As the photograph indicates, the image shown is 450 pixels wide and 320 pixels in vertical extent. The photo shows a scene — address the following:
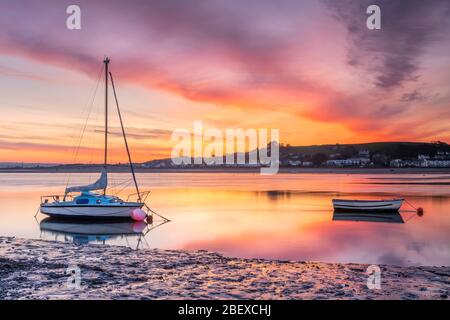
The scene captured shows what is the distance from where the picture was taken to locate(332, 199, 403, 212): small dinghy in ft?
104

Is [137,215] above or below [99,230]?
above

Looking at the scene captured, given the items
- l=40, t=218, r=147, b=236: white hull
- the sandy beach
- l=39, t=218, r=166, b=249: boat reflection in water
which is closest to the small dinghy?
l=39, t=218, r=166, b=249: boat reflection in water

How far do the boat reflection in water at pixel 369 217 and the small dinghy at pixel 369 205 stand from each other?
0.38 m

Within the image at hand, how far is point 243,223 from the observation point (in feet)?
88.7

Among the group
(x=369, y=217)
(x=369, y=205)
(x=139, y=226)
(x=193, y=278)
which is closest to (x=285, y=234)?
(x=139, y=226)

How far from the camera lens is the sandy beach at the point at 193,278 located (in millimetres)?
9828

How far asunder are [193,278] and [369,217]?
22270mm

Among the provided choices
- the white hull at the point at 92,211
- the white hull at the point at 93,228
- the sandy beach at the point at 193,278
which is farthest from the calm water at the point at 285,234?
the sandy beach at the point at 193,278

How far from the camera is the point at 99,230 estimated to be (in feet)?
75.7

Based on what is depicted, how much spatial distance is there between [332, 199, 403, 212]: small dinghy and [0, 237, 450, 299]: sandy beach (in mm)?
18733

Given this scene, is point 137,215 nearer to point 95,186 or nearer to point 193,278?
point 95,186

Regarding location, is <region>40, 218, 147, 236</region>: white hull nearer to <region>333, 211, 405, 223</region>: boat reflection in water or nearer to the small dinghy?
<region>333, 211, 405, 223</region>: boat reflection in water

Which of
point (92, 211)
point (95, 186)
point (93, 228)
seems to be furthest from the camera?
point (95, 186)

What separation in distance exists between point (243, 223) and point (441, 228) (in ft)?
38.9
